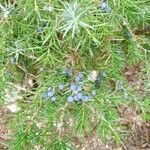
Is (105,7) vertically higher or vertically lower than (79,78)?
higher

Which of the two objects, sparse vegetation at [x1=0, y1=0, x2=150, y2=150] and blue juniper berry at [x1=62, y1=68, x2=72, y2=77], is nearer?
sparse vegetation at [x1=0, y1=0, x2=150, y2=150]

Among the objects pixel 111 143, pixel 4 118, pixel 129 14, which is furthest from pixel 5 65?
pixel 111 143

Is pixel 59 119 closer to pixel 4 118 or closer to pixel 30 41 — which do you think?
pixel 30 41

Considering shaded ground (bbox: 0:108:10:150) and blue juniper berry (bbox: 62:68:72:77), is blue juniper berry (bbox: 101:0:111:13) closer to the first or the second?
blue juniper berry (bbox: 62:68:72:77)

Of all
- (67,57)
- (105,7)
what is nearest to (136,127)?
(67,57)

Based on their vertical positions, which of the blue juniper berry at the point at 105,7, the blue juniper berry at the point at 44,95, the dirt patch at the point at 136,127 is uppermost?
the blue juniper berry at the point at 105,7

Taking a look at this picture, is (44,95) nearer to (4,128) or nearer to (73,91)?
(73,91)

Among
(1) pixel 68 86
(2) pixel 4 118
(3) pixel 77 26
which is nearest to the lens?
(3) pixel 77 26

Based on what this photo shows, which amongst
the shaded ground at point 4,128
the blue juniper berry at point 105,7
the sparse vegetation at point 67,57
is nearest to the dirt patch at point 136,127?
the shaded ground at point 4,128

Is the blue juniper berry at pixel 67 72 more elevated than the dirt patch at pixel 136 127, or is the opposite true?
the blue juniper berry at pixel 67 72

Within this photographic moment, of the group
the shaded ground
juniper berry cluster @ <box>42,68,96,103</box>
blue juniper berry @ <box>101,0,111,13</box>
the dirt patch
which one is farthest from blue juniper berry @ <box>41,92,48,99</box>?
the dirt patch

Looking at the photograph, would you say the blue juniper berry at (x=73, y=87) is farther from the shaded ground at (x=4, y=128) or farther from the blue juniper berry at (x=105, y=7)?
the shaded ground at (x=4, y=128)
